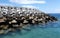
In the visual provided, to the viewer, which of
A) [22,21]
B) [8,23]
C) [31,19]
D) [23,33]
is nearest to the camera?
[23,33]

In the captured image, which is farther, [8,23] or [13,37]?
[8,23]

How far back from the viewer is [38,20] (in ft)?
61.5

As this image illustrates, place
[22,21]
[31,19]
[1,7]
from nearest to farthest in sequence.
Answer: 1. [22,21]
2. [31,19]
3. [1,7]

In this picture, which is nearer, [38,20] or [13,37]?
[13,37]

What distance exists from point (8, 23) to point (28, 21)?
297cm

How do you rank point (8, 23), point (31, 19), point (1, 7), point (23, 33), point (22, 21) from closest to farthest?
point (23, 33) < point (8, 23) < point (22, 21) < point (31, 19) < point (1, 7)

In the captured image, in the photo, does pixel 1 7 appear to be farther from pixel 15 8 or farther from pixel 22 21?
pixel 22 21

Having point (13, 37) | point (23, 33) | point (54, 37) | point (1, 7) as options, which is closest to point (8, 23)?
point (23, 33)

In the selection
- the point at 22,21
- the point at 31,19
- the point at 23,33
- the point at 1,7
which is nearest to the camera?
the point at 23,33

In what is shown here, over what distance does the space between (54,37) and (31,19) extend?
564 centimetres

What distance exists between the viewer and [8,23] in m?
14.8

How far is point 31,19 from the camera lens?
58.7ft

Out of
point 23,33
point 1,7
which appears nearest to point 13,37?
point 23,33

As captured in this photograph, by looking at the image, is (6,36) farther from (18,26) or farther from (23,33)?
(18,26)
